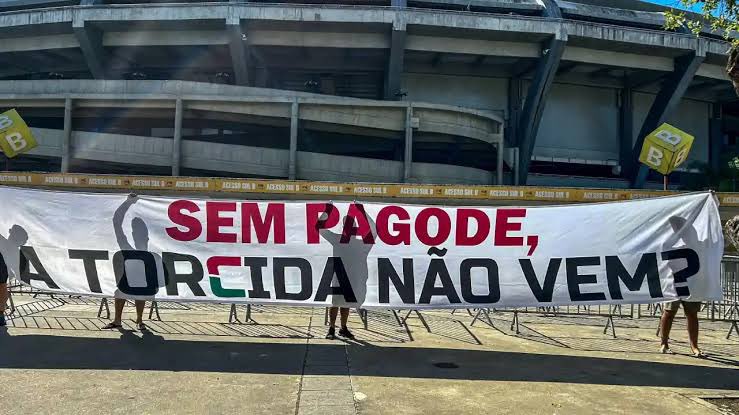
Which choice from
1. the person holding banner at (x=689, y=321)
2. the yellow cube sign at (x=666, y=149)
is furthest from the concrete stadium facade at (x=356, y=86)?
the person holding banner at (x=689, y=321)

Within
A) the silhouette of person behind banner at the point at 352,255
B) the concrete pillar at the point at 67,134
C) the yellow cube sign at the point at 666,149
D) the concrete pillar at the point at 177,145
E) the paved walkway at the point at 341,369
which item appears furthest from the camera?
the concrete pillar at the point at 67,134

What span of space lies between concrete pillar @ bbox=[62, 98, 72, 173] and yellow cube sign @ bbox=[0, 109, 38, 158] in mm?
1665

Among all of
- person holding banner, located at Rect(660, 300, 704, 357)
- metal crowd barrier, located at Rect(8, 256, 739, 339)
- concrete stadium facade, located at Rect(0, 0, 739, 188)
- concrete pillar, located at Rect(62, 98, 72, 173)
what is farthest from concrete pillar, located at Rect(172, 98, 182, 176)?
person holding banner, located at Rect(660, 300, 704, 357)

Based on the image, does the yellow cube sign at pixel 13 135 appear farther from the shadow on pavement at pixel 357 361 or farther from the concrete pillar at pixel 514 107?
the concrete pillar at pixel 514 107

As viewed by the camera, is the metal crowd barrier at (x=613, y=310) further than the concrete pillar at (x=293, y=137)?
No

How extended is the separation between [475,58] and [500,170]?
874 cm

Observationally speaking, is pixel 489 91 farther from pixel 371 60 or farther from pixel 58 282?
pixel 58 282

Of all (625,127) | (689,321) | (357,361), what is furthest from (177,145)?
(625,127)

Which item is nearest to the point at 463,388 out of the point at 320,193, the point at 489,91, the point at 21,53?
the point at 320,193

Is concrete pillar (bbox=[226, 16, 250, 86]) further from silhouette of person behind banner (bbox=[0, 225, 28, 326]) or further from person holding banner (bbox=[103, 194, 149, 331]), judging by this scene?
person holding banner (bbox=[103, 194, 149, 331])

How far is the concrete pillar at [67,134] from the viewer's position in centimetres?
3247

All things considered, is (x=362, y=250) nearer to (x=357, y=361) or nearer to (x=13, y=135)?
(x=357, y=361)

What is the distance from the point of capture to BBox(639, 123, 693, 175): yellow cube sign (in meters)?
30.1

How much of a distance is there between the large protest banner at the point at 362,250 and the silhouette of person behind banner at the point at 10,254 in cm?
2
